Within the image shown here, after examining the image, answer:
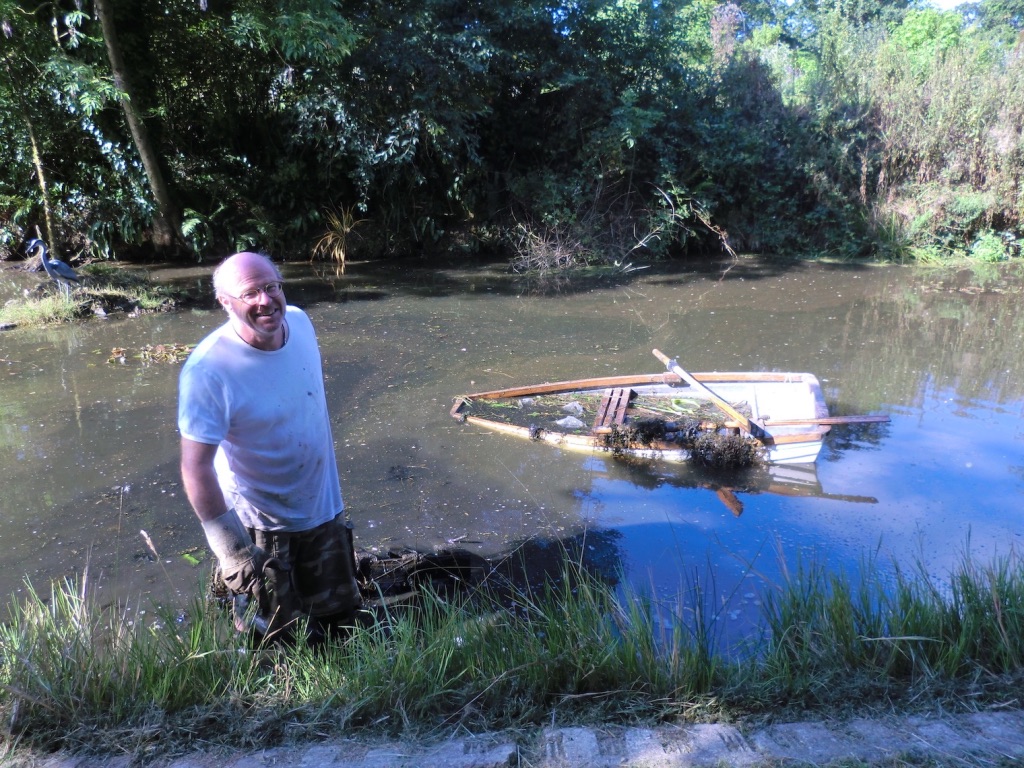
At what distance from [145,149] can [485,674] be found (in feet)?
47.8

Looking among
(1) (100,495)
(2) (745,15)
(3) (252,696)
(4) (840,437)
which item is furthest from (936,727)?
(2) (745,15)

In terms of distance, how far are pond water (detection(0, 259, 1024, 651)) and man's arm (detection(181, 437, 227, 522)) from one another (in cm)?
127

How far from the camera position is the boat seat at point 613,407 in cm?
685

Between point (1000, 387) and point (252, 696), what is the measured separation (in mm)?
8544

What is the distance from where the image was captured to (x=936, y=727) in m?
2.29

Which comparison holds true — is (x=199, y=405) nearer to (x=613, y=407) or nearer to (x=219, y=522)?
(x=219, y=522)

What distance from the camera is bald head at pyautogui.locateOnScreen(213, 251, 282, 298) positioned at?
2846mm

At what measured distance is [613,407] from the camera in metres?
7.19

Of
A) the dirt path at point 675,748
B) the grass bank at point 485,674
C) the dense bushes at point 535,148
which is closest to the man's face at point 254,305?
the grass bank at point 485,674

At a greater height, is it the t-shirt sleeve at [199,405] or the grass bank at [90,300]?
the t-shirt sleeve at [199,405]

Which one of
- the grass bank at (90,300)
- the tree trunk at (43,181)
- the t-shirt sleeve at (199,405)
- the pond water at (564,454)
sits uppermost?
the tree trunk at (43,181)

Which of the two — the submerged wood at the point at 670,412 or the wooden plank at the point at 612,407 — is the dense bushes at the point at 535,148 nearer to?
the submerged wood at the point at 670,412

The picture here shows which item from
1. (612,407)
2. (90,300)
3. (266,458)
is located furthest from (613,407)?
(90,300)

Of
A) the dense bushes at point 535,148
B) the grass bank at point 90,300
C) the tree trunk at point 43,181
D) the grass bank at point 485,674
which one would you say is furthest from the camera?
the dense bushes at point 535,148
